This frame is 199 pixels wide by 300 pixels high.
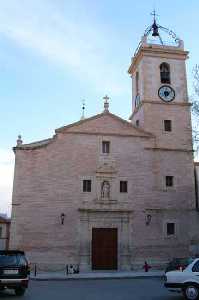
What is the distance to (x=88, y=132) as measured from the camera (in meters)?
26.0

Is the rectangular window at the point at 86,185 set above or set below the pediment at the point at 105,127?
below

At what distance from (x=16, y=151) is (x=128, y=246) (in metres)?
9.44

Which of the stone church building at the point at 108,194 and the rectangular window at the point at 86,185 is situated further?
the rectangular window at the point at 86,185

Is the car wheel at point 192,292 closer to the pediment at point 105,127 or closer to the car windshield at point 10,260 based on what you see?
the car windshield at point 10,260

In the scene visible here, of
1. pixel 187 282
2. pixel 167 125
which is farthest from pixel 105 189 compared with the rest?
pixel 187 282

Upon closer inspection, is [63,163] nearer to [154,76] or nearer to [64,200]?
[64,200]

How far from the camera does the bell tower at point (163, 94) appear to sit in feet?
90.4

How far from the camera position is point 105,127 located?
2642 centimetres

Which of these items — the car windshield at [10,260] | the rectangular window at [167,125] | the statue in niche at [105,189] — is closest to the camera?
the car windshield at [10,260]

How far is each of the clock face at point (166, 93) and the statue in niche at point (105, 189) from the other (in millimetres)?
7891

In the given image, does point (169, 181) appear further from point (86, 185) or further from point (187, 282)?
point (187, 282)

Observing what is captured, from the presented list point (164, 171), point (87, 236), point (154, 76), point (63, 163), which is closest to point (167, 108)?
point (154, 76)

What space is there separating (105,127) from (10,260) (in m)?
14.5

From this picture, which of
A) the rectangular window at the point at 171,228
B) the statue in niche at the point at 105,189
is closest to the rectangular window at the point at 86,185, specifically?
the statue in niche at the point at 105,189
